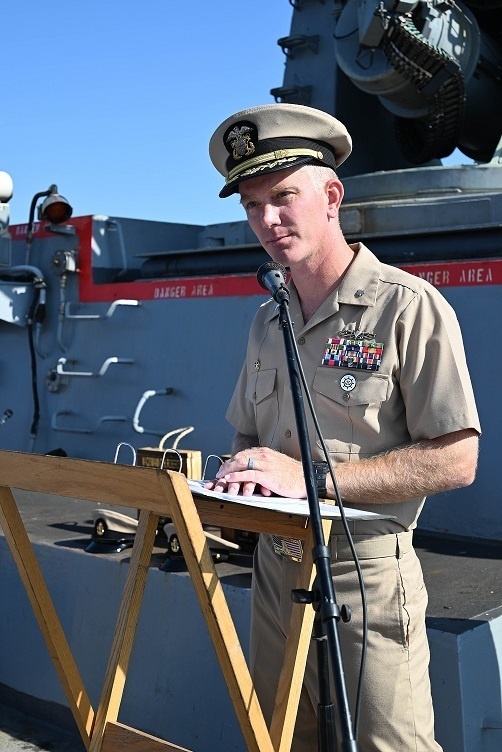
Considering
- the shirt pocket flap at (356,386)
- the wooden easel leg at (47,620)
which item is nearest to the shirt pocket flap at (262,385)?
the shirt pocket flap at (356,386)

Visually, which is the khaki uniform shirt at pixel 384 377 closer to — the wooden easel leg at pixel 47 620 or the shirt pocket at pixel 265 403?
the shirt pocket at pixel 265 403

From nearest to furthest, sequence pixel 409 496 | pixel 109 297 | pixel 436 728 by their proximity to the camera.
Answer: pixel 409 496
pixel 436 728
pixel 109 297

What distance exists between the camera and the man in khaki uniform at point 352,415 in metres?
1.84

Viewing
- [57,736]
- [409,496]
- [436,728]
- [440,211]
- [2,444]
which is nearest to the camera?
[409,496]

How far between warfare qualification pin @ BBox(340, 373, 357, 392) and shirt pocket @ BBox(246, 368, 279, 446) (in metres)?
0.23

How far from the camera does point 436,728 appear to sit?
2.48 metres

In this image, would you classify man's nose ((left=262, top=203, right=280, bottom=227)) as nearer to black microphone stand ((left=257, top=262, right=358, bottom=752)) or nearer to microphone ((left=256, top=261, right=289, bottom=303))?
microphone ((left=256, top=261, right=289, bottom=303))

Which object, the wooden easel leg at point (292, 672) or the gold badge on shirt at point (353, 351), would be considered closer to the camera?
the wooden easel leg at point (292, 672)

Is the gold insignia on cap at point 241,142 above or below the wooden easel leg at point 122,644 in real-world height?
above

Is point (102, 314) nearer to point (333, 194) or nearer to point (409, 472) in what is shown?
point (333, 194)

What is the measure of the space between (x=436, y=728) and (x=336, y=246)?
1.31 meters

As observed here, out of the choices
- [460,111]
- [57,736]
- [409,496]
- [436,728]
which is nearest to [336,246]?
[409,496]

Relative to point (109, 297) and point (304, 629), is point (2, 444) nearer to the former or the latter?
point (109, 297)

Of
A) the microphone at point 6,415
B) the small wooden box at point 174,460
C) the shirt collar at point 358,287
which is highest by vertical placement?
the shirt collar at point 358,287
